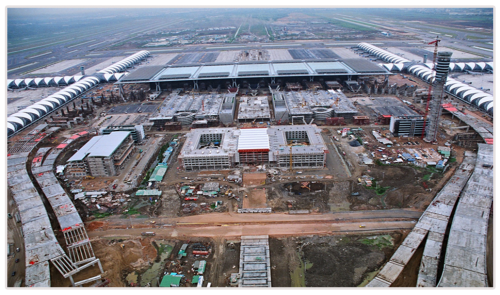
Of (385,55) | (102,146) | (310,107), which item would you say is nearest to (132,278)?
(102,146)

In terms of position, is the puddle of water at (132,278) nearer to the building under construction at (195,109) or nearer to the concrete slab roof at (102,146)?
the concrete slab roof at (102,146)

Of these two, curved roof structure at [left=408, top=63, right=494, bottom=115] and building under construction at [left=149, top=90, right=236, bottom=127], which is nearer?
curved roof structure at [left=408, top=63, right=494, bottom=115]

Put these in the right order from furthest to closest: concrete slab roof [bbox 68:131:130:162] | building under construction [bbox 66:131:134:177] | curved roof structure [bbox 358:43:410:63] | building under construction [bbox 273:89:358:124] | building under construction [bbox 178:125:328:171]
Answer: curved roof structure [bbox 358:43:410:63] < building under construction [bbox 273:89:358:124] < building under construction [bbox 178:125:328:171] < concrete slab roof [bbox 68:131:130:162] < building under construction [bbox 66:131:134:177]

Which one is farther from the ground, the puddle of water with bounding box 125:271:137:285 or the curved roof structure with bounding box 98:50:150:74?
the curved roof structure with bounding box 98:50:150:74

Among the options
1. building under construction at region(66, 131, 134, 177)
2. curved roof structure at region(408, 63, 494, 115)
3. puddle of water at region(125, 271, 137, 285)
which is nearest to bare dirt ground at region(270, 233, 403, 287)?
puddle of water at region(125, 271, 137, 285)

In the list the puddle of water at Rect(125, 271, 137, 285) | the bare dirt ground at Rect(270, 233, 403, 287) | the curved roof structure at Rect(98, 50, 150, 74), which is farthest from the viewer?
the curved roof structure at Rect(98, 50, 150, 74)

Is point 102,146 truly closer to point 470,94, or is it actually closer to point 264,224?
point 264,224

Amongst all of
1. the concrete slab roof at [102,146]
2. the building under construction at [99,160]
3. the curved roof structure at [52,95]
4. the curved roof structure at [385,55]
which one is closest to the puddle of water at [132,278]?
the building under construction at [99,160]

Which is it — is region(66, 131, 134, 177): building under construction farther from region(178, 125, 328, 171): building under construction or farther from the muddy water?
the muddy water

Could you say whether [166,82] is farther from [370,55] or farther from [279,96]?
[370,55]

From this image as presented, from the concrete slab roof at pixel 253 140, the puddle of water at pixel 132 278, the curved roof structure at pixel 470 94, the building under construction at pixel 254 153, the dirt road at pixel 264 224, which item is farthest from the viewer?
the curved roof structure at pixel 470 94
